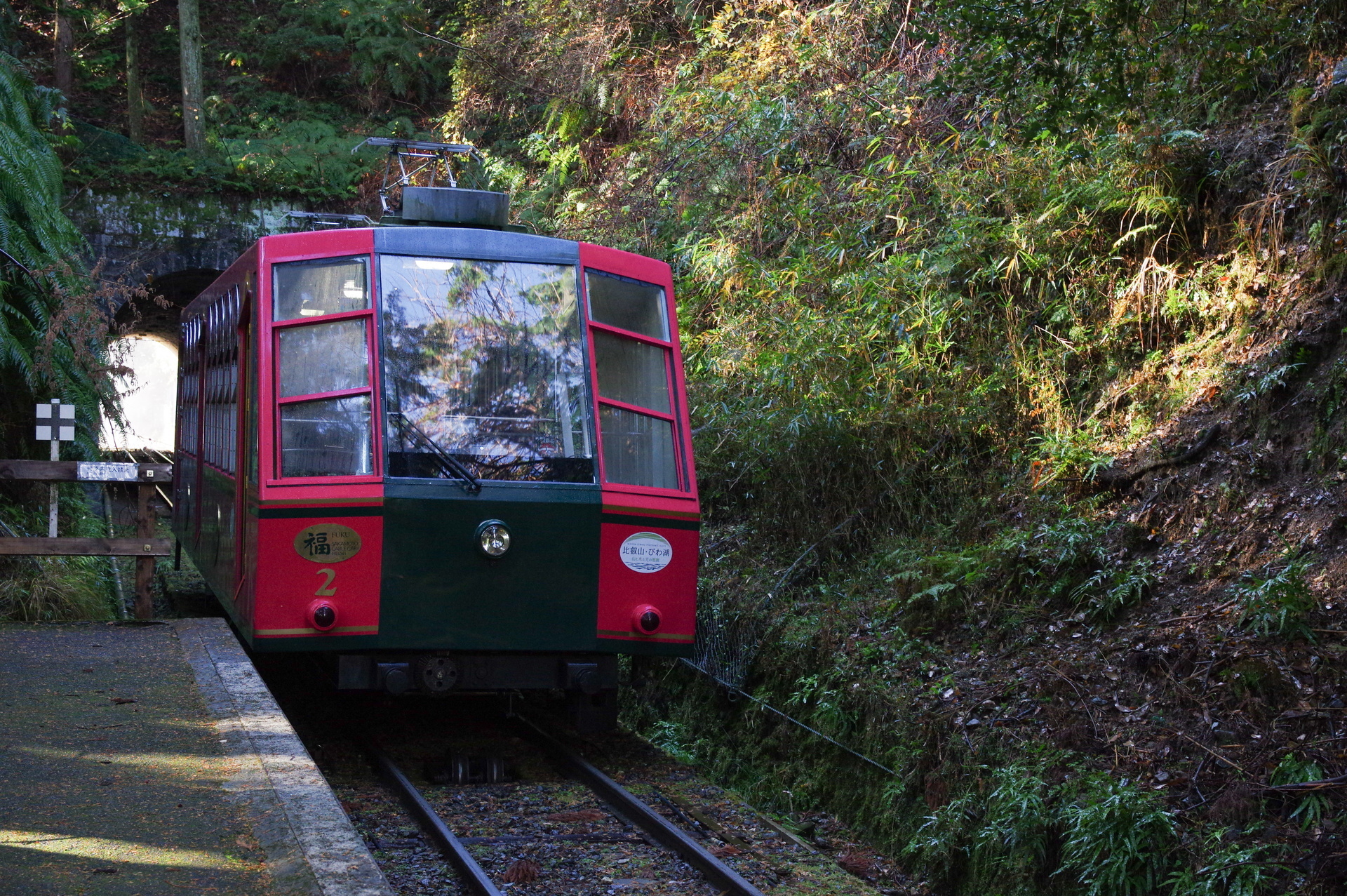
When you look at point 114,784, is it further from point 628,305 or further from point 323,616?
point 628,305

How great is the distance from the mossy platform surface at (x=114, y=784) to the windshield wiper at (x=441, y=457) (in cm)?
177

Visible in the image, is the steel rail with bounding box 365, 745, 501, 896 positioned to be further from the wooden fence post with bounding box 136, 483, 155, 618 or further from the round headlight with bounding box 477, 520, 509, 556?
→ the wooden fence post with bounding box 136, 483, 155, 618

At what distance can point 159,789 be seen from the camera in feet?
16.2

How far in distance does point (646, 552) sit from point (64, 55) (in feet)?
87.3

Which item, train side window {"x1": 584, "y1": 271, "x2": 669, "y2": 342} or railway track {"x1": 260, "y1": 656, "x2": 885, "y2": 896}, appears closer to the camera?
railway track {"x1": 260, "y1": 656, "x2": 885, "y2": 896}

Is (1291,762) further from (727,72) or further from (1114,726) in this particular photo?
(727,72)

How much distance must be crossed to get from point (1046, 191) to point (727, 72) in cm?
716

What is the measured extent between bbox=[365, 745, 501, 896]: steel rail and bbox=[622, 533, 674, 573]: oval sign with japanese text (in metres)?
1.77

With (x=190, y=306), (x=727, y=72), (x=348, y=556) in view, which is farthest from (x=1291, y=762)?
(x=727, y=72)

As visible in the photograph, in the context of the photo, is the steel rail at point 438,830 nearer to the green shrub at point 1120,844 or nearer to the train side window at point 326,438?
the train side window at point 326,438

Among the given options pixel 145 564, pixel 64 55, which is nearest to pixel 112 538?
pixel 145 564

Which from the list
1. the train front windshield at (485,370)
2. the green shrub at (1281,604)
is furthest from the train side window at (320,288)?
the green shrub at (1281,604)

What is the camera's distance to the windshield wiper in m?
6.98

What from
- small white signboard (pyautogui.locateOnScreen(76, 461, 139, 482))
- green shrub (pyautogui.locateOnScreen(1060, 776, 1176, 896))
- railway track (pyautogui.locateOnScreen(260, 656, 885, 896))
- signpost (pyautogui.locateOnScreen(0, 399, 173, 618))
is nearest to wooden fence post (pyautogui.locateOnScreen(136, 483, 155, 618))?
signpost (pyautogui.locateOnScreen(0, 399, 173, 618))
